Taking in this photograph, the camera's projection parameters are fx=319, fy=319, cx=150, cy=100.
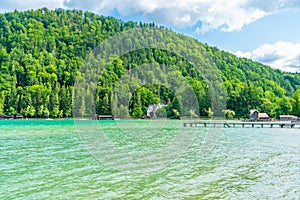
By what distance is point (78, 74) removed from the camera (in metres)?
63.6

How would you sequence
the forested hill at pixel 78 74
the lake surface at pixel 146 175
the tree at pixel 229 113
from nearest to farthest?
the lake surface at pixel 146 175
the forested hill at pixel 78 74
the tree at pixel 229 113

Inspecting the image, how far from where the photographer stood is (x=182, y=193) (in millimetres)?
10328

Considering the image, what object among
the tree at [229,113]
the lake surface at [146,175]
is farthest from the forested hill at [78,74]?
Result: the lake surface at [146,175]

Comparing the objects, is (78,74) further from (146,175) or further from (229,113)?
(146,175)

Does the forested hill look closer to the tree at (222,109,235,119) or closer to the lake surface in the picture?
the tree at (222,109,235,119)

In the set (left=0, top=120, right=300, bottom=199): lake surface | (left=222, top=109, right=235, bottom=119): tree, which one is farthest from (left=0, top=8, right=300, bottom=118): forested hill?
(left=0, top=120, right=300, bottom=199): lake surface

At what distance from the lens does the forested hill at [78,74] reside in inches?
2479

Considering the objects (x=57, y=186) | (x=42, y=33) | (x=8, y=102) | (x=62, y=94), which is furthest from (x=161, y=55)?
(x=42, y=33)

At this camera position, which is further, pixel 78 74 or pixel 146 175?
pixel 78 74

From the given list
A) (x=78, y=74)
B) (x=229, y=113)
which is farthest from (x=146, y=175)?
(x=229, y=113)

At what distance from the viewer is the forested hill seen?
2479 inches

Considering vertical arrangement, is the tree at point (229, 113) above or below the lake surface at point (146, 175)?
above

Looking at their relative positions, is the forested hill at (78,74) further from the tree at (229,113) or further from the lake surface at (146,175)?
the lake surface at (146,175)

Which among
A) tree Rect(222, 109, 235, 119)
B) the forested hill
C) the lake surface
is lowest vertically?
the lake surface
